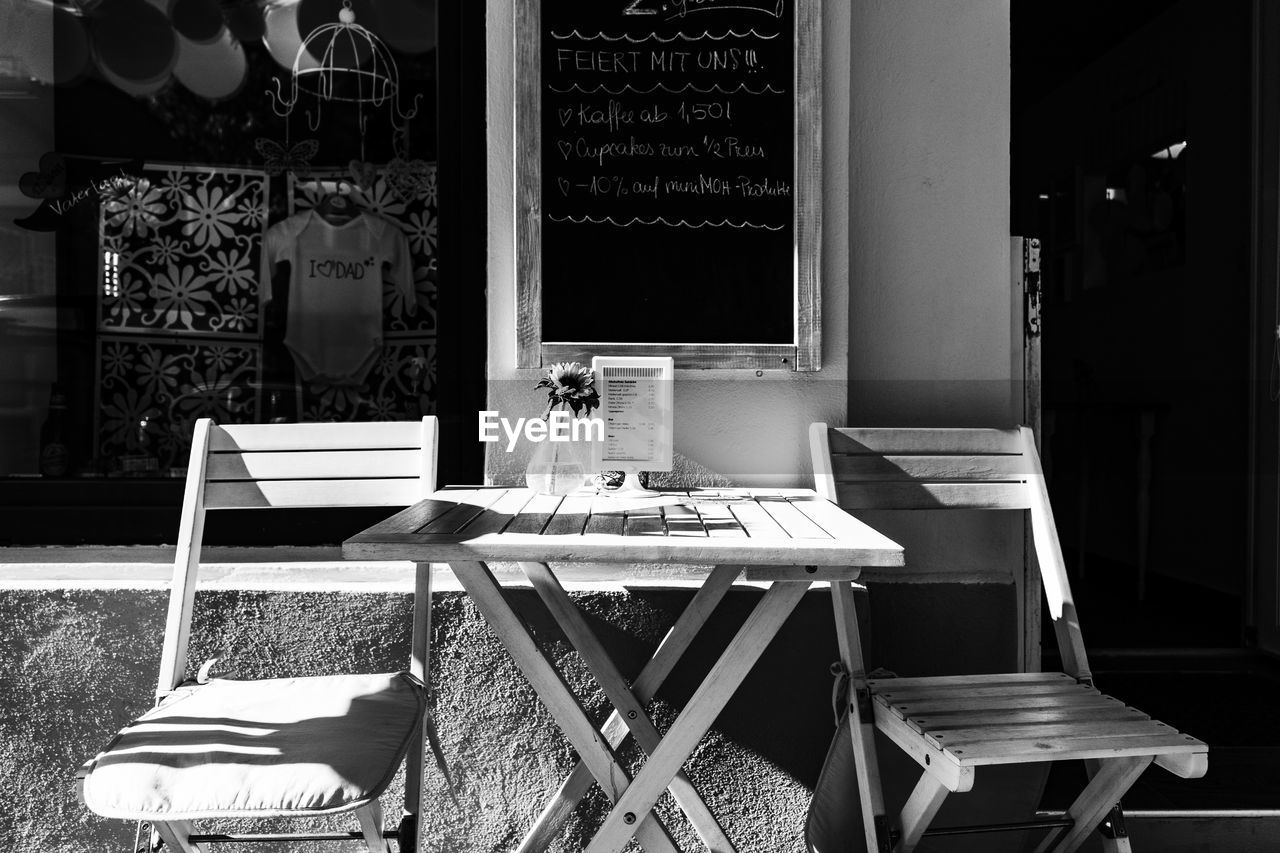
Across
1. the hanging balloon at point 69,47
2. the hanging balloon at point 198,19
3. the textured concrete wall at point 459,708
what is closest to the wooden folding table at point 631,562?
the textured concrete wall at point 459,708

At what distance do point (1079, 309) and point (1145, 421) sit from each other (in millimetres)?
1750

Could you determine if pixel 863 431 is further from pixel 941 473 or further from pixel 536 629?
pixel 536 629

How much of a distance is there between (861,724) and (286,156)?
2.27 m

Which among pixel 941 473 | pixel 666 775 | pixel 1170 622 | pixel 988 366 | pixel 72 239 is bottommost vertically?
pixel 1170 622

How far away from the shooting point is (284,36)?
2.84 meters

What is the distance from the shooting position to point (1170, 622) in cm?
434

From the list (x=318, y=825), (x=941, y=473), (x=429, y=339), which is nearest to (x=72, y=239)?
(x=429, y=339)

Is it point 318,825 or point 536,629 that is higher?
point 536,629

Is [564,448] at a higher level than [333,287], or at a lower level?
lower

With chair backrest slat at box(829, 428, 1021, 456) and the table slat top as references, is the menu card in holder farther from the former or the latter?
chair backrest slat at box(829, 428, 1021, 456)

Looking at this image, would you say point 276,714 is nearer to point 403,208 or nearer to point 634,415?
point 634,415

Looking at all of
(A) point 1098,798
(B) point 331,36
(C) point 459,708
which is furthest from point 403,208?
(A) point 1098,798

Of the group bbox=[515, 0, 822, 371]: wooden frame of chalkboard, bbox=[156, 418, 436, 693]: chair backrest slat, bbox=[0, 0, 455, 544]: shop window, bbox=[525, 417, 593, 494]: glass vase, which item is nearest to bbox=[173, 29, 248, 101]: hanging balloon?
bbox=[0, 0, 455, 544]: shop window

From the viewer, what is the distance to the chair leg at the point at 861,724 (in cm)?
177
